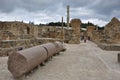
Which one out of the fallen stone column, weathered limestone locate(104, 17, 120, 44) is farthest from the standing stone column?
the fallen stone column

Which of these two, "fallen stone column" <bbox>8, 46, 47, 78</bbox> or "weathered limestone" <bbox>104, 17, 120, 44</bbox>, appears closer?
"fallen stone column" <bbox>8, 46, 47, 78</bbox>

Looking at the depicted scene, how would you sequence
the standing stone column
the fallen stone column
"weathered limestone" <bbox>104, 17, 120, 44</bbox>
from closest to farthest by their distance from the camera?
the fallen stone column
"weathered limestone" <bbox>104, 17, 120, 44</bbox>
the standing stone column

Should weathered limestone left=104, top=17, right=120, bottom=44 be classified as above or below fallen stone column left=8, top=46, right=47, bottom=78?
above

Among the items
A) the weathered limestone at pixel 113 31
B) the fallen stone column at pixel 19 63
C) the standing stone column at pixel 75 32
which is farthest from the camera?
the standing stone column at pixel 75 32

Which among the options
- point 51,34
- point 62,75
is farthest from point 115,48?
point 51,34

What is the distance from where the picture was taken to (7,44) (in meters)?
11.3

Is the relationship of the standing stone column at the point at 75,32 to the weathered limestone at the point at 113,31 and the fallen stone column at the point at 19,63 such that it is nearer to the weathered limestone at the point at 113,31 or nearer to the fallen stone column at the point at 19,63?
the weathered limestone at the point at 113,31

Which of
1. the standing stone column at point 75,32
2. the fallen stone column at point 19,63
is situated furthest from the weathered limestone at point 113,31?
the fallen stone column at point 19,63

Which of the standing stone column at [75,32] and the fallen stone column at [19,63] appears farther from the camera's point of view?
the standing stone column at [75,32]

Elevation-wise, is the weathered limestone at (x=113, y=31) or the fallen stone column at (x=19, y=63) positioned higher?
the weathered limestone at (x=113, y=31)

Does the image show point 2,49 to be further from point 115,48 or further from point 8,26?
point 8,26

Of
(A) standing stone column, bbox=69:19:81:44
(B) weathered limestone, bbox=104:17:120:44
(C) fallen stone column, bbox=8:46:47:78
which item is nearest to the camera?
(C) fallen stone column, bbox=8:46:47:78

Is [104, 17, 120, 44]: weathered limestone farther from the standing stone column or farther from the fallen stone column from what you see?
the fallen stone column

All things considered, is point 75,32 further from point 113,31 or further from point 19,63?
point 19,63
